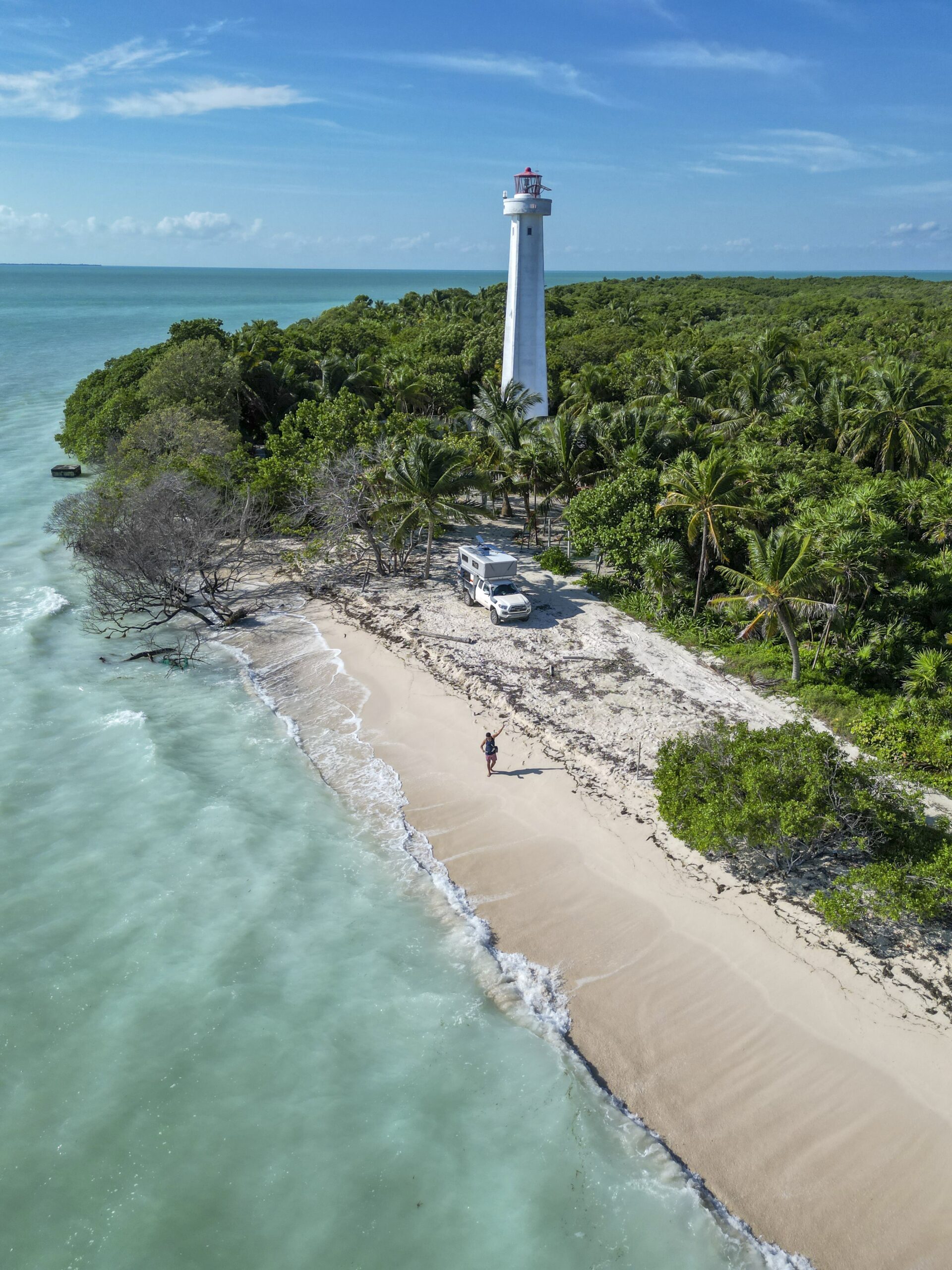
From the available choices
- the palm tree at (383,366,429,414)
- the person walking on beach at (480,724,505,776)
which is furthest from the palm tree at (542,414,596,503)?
the palm tree at (383,366,429,414)

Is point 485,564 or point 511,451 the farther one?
point 511,451

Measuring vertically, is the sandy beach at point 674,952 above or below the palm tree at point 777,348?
below

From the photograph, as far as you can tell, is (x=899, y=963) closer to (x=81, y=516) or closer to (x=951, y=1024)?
(x=951, y=1024)

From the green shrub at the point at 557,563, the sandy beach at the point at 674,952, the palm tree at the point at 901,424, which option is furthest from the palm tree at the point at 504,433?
the palm tree at the point at 901,424

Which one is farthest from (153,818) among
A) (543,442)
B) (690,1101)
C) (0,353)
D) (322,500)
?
(0,353)

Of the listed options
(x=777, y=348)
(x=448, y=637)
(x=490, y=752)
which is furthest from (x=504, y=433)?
(x=777, y=348)

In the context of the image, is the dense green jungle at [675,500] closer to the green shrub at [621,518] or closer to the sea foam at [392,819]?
the green shrub at [621,518]

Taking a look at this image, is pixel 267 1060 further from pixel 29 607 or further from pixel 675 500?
pixel 29 607
